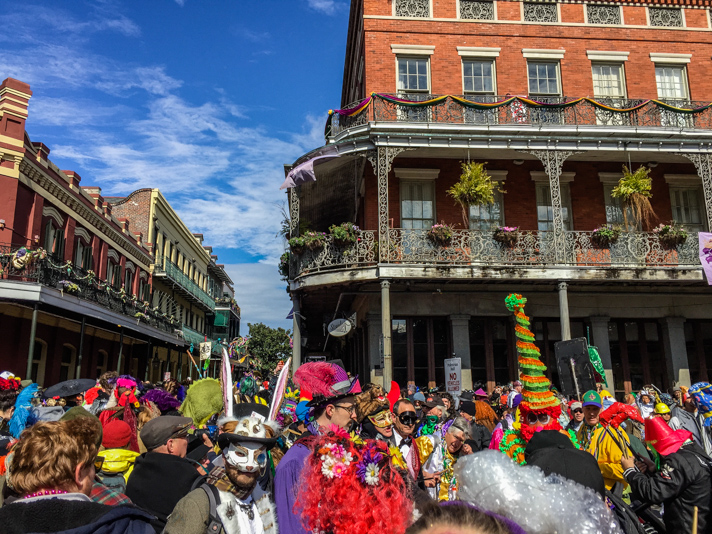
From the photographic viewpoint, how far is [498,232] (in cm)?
1490

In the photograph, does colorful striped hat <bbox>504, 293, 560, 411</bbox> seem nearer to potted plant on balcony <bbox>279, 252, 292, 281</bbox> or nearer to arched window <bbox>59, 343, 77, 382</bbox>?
potted plant on balcony <bbox>279, 252, 292, 281</bbox>

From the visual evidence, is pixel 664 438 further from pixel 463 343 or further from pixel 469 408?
pixel 463 343

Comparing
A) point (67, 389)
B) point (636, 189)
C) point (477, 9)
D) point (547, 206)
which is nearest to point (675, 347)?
point (636, 189)

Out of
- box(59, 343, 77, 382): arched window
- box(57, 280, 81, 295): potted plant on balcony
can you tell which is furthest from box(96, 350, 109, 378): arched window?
box(57, 280, 81, 295): potted plant on balcony

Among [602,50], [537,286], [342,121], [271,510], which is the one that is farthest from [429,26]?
[271,510]

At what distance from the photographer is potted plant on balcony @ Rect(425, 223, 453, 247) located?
1444 cm

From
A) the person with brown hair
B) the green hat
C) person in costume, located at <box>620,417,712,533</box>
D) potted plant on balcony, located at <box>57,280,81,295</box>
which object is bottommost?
person in costume, located at <box>620,417,712,533</box>

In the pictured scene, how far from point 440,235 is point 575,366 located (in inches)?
267

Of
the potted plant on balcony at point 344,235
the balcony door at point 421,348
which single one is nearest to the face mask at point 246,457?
the potted plant on balcony at point 344,235

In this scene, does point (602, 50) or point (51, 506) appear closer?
point (51, 506)

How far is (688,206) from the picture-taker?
1767 cm

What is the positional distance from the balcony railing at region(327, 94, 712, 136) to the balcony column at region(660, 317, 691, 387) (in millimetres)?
5783

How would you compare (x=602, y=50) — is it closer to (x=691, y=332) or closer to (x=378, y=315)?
(x=691, y=332)

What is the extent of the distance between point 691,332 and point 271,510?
17866 mm
